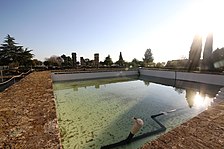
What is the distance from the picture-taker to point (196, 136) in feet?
4.43

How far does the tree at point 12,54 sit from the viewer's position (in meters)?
22.2

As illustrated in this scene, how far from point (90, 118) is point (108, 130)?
0.93 m


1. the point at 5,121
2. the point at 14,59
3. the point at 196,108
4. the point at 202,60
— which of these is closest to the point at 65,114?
the point at 5,121

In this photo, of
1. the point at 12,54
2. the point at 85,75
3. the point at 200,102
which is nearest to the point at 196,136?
the point at 200,102

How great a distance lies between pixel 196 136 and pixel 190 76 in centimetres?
1065

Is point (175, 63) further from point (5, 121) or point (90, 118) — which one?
point (5, 121)

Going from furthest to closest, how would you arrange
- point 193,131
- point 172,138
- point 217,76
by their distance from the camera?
point 217,76
point 193,131
point 172,138

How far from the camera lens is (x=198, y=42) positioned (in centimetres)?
1409

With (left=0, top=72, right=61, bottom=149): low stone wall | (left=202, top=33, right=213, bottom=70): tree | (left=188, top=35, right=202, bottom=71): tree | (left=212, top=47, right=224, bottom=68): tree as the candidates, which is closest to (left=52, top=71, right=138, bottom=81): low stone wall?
(left=188, top=35, right=202, bottom=71): tree

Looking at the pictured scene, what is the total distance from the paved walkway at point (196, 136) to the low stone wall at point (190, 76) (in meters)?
8.84

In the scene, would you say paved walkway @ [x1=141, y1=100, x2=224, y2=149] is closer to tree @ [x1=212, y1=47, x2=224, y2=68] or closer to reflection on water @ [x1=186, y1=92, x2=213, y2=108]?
reflection on water @ [x1=186, y1=92, x2=213, y2=108]

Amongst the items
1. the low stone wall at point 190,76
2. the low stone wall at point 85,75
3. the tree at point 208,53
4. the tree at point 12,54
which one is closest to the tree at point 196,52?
the tree at point 208,53

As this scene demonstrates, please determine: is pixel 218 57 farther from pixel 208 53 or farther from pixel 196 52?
pixel 196 52

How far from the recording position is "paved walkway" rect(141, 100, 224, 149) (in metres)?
1.21
